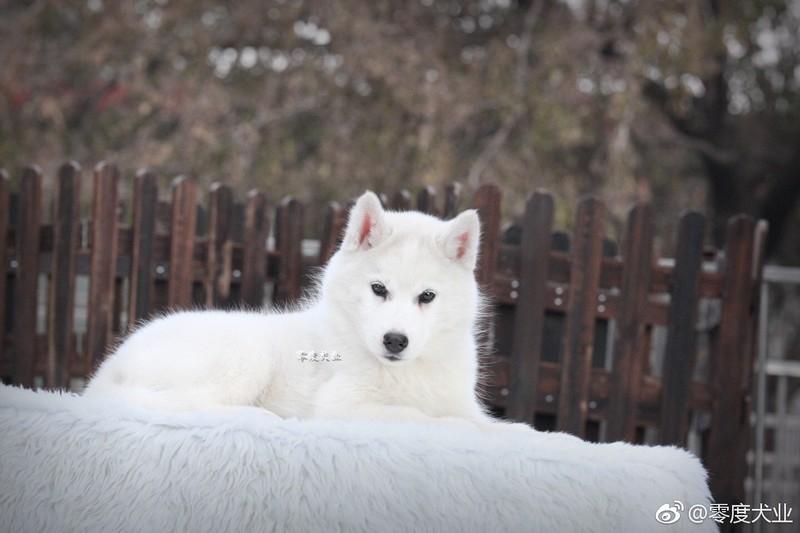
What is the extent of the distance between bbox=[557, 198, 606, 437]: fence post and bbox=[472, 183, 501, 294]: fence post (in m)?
0.39

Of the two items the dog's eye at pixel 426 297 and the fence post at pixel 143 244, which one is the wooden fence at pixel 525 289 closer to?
the fence post at pixel 143 244

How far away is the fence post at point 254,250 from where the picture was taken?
466 centimetres

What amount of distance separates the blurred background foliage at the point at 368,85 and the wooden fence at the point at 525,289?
307cm

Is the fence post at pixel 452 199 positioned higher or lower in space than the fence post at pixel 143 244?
higher

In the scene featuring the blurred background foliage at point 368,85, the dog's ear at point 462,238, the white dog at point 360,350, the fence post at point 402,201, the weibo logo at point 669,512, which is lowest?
the weibo logo at point 669,512

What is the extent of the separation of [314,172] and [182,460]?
249 inches

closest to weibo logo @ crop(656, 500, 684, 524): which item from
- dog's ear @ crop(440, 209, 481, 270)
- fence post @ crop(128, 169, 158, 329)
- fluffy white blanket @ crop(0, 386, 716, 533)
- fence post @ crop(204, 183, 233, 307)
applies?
fluffy white blanket @ crop(0, 386, 716, 533)

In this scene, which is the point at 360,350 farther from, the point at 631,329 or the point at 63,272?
the point at 63,272

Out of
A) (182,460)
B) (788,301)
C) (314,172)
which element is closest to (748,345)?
(182,460)

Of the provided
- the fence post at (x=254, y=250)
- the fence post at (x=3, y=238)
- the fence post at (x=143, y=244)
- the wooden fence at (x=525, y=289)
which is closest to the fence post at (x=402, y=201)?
the wooden fence at (x=525, y=289)

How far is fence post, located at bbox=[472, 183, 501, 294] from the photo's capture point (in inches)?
173

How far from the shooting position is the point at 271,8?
8.34 meters

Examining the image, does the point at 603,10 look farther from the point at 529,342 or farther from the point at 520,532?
the point at 520,532

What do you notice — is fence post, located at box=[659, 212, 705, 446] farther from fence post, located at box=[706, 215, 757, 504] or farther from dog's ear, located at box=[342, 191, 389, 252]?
dog's ear, located at box=[342, 191, 389, 252]
